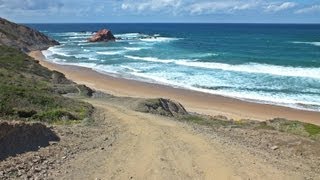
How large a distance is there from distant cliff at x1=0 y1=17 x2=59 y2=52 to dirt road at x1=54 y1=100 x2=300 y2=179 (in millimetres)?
66731

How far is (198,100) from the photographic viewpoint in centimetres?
3775

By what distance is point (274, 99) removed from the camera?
121 feet

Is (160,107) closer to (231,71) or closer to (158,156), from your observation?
(158,156)

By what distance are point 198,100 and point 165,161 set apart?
2543 cm

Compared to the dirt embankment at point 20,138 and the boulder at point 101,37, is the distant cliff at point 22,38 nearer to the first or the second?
the boulder at point 101,37

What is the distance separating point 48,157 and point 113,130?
4.23 meters

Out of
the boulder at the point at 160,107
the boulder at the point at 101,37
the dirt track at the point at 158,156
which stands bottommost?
the boulder at the point at 101,37

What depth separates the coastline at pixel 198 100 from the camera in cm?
3266

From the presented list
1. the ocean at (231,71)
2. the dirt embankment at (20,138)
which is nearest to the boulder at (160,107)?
the dirt embankment at (20,138)

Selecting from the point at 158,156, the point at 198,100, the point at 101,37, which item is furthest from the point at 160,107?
the point at 101,37

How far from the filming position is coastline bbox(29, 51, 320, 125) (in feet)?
107

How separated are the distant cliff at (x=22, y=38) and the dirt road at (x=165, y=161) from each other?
2627 inches

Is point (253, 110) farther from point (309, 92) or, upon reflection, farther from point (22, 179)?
point (22, 179)

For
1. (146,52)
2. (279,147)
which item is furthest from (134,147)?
(146,52)
